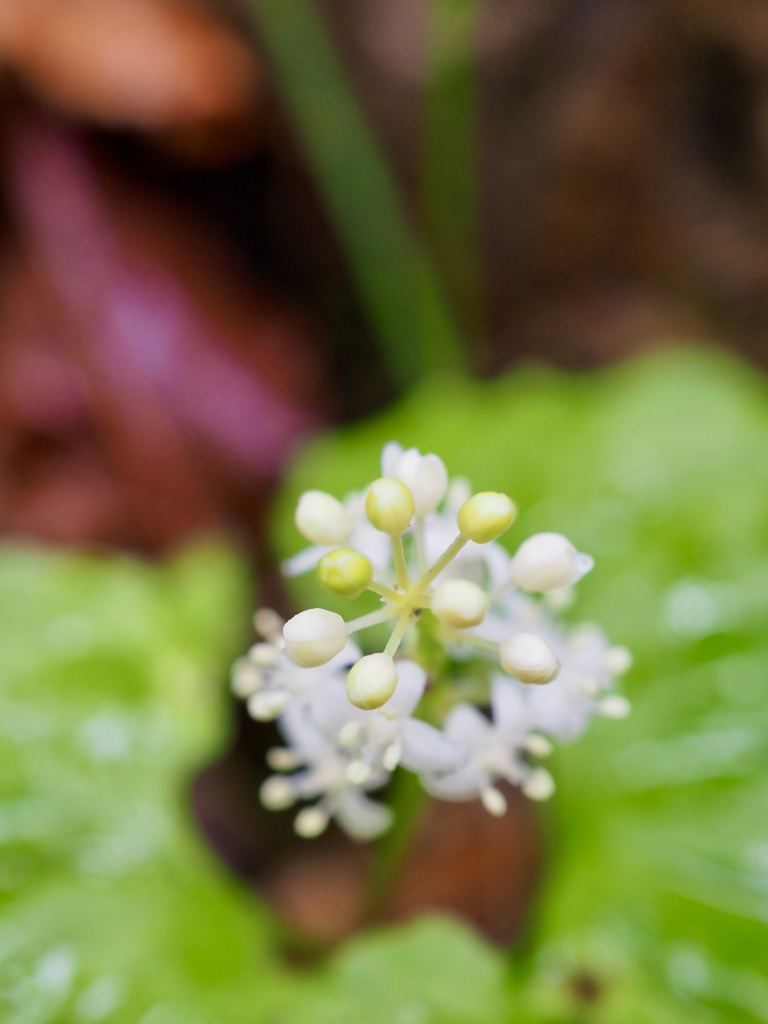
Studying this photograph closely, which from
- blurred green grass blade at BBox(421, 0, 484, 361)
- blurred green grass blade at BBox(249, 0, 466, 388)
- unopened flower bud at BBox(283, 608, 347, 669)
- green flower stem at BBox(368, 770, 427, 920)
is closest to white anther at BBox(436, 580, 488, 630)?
unopened flower bud at BBox(283, 608, 347, 669)

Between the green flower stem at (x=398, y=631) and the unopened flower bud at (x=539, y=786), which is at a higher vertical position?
the green flower stem at (x=398, y=631)

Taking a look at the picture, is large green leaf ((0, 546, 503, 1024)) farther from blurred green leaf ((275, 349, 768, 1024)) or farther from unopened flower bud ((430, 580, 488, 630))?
unopened flower bud ((430, 580, 488, 630))

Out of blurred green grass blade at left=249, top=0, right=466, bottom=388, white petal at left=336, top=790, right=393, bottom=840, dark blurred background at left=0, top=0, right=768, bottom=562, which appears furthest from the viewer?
blurred green grass blade at left=249, top=0, right=466, bottom=388

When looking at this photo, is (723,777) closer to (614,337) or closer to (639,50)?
(614,337)

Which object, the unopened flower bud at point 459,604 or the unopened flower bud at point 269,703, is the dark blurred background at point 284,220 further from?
the unopened flower bud at point 459,604

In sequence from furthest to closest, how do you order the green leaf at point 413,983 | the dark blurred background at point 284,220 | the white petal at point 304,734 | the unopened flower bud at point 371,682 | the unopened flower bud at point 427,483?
1. the dark blurred background at point 284,220
2. the green leaf at point 413,983
3. the white petal at point 304,734
4. the unopened flower bud at point 427,483
5. the unopened flower bud at point 371,682

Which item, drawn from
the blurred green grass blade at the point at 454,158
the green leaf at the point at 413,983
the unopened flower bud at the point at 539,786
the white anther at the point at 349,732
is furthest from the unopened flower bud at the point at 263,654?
the blurred green grass blade at the point at 454,158
